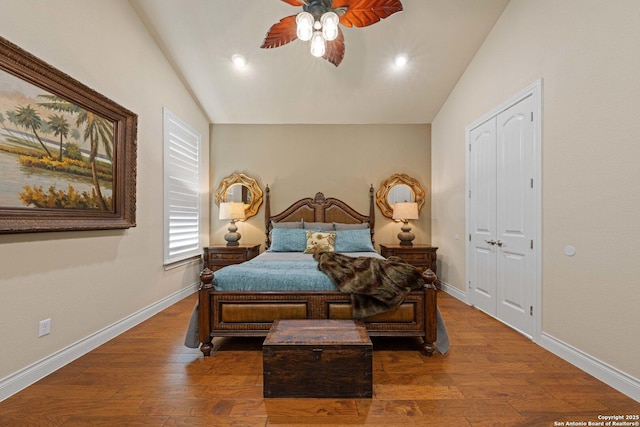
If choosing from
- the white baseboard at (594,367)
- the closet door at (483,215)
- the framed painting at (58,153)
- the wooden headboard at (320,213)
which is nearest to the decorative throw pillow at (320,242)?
the wooden headboard at (320,213)

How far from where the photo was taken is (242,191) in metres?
4.92

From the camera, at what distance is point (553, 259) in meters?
2.50

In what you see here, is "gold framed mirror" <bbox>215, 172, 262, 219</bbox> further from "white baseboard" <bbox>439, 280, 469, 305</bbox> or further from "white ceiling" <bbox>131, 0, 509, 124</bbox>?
"white baseboard" <bbox>439, 280, 469, 305</bbox>

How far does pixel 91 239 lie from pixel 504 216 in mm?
3931

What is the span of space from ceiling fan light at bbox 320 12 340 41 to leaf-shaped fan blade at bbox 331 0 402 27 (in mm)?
194

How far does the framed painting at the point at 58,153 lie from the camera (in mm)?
1905

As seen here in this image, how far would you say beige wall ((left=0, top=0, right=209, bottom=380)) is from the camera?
6.45 feet

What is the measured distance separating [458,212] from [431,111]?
5.59 feet

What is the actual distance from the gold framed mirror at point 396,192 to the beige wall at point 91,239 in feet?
10.6

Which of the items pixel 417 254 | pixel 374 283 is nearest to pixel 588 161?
pixel 374 283

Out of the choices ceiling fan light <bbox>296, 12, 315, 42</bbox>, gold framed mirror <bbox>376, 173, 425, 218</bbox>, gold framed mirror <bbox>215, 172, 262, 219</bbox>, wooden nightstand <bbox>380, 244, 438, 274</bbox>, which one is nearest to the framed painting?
ceiling fan light <bbox>296, 12, 315, 42</bbox>

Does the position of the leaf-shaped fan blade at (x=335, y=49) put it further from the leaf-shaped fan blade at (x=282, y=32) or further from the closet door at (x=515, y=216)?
the closet door at (x=515, y=216)

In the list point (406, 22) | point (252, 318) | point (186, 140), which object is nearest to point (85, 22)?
point (186, 140)

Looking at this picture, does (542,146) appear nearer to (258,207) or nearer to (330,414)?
(330,414)
